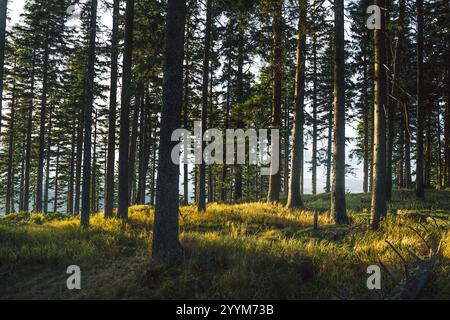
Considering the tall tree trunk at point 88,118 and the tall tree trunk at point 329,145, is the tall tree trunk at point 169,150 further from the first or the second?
the tall tree trunk at point 329,145

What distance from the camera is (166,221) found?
627 cm

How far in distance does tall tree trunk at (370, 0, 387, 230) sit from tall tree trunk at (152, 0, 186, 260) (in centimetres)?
670

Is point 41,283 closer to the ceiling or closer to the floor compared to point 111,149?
closer to the floor

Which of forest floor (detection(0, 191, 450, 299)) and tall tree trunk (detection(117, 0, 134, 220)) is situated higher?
tall tree trunk (detection(117, 0, 134, 220))

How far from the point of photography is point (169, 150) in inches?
246

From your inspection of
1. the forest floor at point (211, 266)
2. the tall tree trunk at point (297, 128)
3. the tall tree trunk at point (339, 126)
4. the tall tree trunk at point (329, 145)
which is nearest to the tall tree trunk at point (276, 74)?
the tall tree trunk at point (297, 128)

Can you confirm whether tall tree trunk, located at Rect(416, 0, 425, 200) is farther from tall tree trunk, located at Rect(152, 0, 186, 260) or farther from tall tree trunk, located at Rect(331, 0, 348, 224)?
tall tree trunk, located at Rect(152, 0, 186, 260)

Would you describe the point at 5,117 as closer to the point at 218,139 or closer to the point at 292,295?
the point at 218,139

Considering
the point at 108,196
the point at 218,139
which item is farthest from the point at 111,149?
the point at 218,139

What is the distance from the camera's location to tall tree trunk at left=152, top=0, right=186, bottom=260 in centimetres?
621

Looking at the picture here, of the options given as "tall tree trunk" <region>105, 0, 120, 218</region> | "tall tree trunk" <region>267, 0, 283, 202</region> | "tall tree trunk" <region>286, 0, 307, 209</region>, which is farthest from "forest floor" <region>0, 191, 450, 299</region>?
"tall tree trunk" <region>267, 0, 283, 202</region>

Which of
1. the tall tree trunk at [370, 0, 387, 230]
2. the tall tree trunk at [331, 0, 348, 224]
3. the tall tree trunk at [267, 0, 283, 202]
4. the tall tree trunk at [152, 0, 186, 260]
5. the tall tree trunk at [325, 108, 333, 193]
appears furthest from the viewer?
the tall tree trunk at [325, 108, 333, 193]

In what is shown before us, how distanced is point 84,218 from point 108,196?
6.86 feet
